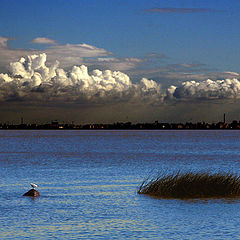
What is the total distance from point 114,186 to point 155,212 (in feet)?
45.0

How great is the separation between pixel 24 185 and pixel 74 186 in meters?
4.63

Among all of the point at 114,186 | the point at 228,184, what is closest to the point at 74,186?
the point at 114,186

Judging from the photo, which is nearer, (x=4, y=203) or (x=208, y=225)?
(x=208, y=225)

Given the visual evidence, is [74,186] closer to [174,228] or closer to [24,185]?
[24,185]

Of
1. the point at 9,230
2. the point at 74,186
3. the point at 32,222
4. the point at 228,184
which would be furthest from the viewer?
the point at 74,186

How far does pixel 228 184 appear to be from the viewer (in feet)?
111

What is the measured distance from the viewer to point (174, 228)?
24.6 m

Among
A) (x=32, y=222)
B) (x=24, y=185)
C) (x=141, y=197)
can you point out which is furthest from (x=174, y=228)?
Answer: (x=24, y=185)

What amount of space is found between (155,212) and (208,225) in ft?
14.1

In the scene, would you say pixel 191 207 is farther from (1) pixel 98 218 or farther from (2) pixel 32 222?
(2) pixel 32 222

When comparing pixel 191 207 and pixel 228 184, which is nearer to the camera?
pixel 191 207

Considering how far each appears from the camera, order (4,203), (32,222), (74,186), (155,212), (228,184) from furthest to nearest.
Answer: (74,186), (228,184), (4,203), (155,212), (32,222)

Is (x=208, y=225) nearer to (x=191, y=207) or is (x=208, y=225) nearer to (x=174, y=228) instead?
(x=174, y=228)

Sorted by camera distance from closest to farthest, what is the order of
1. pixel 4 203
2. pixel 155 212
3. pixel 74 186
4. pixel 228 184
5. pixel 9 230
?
pixel 9 230 < pixel 155 212 < pixel 4 203 < pixel 228 184 < pixel 74 186
